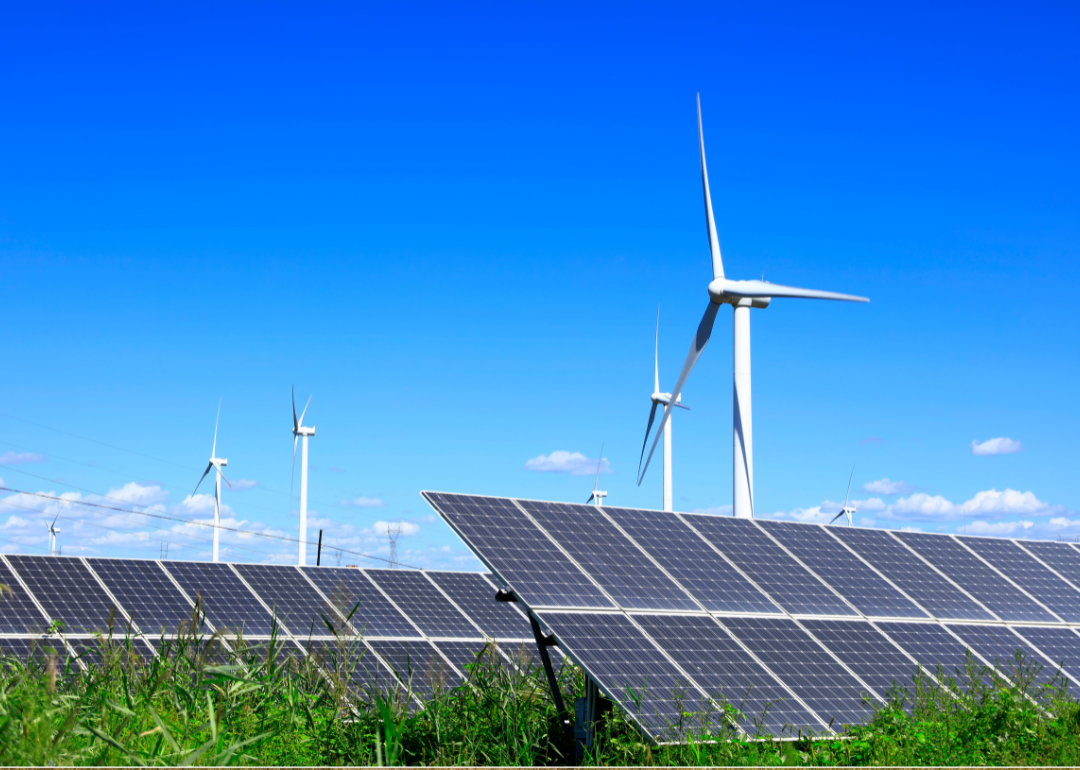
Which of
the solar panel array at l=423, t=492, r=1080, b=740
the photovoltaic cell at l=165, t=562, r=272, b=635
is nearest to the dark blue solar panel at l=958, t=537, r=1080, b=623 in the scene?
the solar panel array at l=423, t=492, r=1080, b=740

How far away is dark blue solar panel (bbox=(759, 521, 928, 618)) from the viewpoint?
54.1ft

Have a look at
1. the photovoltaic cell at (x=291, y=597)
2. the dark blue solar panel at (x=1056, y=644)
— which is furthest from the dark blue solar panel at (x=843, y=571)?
the photovoltaic cell at (x=291, y=597)

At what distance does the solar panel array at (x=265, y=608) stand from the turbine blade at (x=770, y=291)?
11.4 metres

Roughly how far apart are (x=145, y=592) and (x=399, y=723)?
16065mm

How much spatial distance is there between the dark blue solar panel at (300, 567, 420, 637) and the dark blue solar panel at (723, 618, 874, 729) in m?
10.6

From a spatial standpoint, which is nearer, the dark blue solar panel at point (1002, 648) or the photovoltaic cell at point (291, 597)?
the dark blue solar panel at point (1002, 648)

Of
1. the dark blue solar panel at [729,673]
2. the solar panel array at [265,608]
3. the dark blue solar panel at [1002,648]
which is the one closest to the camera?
the dark blue solar panel at [729,673]

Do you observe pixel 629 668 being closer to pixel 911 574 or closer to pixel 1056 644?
pixel 911 574

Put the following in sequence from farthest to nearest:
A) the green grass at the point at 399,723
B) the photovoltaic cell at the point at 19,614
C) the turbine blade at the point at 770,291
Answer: the turbine blade at the point at 770,291, the photovoltaic cell at the point at 19,614, the green grass at the point at 399,723

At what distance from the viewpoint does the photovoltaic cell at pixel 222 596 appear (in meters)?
22.6

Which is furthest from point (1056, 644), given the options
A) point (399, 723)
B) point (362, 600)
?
point (362, 600)

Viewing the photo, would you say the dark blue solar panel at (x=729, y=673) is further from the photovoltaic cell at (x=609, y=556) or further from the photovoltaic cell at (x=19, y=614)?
the photovoltaic cell at (x=19, y=614)

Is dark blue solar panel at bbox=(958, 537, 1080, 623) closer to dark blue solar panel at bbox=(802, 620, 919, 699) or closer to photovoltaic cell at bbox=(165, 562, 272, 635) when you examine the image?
dark blue solar panel at bbox=(802, 620, 919, 699)

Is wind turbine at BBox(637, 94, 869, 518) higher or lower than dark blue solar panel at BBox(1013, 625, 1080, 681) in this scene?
higher
